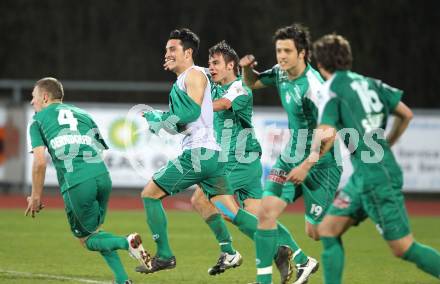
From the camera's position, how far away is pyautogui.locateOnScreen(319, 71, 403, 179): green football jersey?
6.67 metres

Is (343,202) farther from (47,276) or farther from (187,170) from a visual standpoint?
(47,276)

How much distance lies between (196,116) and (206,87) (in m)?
0.38

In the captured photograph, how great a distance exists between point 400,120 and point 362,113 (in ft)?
1.74

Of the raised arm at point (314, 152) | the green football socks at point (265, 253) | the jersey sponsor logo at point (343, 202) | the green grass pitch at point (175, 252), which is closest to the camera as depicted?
the jersey sponsor logo at point (343, 202)

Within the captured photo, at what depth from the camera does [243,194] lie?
379 inches

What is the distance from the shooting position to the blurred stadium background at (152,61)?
1852cm

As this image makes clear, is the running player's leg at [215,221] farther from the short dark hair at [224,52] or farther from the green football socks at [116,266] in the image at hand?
the green football socks at [116,266]

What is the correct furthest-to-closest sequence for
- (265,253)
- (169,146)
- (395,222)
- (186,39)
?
(169,146) < (186,39) < (265,253) < (395,222)

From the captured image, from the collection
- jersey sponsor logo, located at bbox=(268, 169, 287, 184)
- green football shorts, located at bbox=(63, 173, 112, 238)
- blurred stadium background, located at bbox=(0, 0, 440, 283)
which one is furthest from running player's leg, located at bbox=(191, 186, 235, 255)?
Answer: blurred stadium background, located at bbox=(0, 0, 440, 283)

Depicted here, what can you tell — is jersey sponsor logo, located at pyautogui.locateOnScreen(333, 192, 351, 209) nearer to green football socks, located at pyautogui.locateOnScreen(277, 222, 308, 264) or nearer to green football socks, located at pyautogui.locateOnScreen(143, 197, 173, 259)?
green football socks, located at pyautogui.locateOnScreen(277, 222, 308, 264)

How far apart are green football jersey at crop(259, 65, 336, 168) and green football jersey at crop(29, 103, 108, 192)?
178 cm

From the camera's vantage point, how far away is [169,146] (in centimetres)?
1839

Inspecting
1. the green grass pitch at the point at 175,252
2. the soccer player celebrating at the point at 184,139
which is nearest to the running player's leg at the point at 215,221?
the green grass pitch at the point at 175,252

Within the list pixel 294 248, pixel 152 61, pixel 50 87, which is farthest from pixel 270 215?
pixel 152 61
